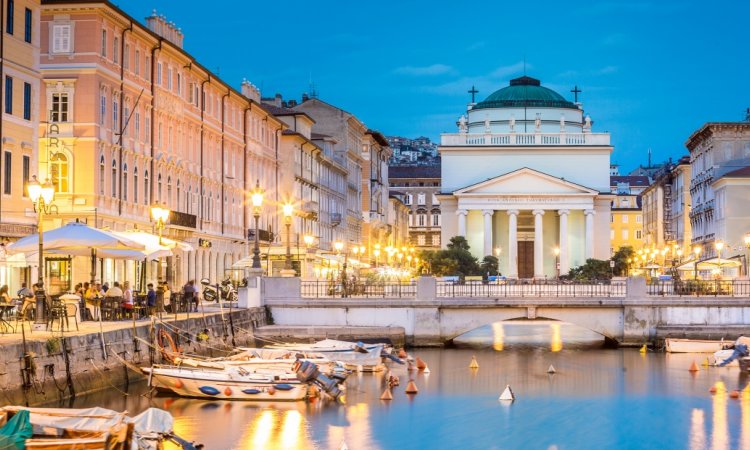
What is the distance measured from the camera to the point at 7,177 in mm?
48938

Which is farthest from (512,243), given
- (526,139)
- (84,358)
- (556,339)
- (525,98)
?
(84,358)

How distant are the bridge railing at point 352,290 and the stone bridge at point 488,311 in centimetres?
128

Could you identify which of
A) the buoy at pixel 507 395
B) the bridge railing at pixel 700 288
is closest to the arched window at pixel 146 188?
the bridge railing at pixel 700 288

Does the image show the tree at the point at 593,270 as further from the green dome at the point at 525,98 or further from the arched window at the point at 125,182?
the arched window at the point at 125,182

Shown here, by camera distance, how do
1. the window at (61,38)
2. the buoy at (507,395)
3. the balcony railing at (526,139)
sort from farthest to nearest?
the balcony railing at (526,139)
the window at (61,38)
the buoy at (507,395)

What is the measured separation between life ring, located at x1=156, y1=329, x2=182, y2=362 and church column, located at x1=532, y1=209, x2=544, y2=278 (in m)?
86.5

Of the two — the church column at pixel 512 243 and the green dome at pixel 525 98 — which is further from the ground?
the green dome at pixel 525 98

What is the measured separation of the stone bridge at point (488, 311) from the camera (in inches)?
2291

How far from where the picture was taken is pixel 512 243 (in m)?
127

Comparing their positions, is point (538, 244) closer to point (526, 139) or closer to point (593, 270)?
point (526, 139)

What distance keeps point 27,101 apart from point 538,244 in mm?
82227

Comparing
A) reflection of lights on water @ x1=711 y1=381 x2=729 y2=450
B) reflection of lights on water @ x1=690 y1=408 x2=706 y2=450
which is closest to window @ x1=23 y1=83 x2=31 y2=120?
reflection of lights on water @ x1=690 y1=408 x2=706 y2=450

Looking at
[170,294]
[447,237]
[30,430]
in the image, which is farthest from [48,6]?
[447,237]

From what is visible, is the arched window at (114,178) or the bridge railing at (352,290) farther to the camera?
the bridge railing at (352,290)
